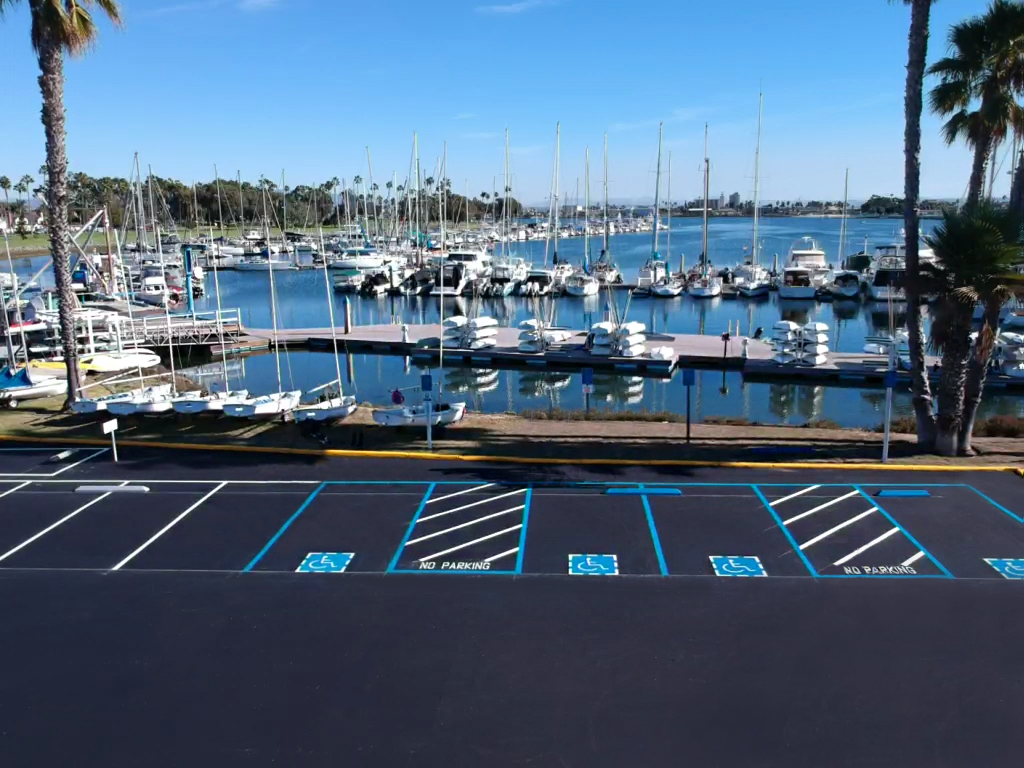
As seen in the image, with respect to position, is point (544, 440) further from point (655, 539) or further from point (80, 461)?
point (80, 461)

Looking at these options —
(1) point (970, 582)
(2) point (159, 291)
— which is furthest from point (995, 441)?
(2) point (159, 291)

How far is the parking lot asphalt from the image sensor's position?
8859 mm

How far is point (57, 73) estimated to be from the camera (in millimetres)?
21453

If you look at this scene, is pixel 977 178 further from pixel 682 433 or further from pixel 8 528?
pixel 8 528

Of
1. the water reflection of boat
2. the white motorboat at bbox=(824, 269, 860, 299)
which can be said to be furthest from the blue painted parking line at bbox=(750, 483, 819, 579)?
the white motorboat at bbox=(824, 269, 860, 299)

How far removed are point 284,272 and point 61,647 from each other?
90801 mm

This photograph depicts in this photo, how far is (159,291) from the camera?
63969mm

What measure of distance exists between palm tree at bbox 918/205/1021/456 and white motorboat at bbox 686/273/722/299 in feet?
159

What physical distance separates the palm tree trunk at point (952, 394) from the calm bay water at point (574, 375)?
1122cm

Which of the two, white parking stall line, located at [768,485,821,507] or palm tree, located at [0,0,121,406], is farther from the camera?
palm tree, located at [0,0,121,406]

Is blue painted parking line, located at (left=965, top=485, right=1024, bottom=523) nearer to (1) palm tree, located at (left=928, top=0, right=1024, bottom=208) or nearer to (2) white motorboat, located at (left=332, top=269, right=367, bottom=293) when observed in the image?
(1) palm tree, located at (left=928, top=0, right=1024, bottom=208)

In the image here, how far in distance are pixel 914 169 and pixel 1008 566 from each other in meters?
9.62

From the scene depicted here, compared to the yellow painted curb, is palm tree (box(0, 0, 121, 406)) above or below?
above

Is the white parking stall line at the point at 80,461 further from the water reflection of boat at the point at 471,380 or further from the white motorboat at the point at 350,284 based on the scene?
the white motorboat at the point at 350,284
